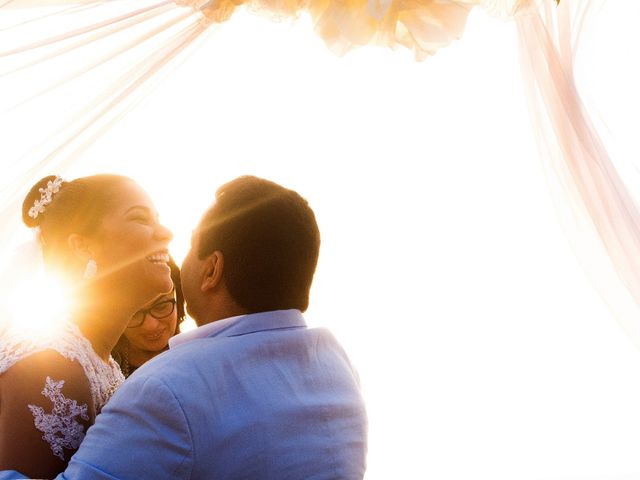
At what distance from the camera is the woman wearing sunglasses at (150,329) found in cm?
218

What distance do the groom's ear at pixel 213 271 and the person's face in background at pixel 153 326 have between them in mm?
941

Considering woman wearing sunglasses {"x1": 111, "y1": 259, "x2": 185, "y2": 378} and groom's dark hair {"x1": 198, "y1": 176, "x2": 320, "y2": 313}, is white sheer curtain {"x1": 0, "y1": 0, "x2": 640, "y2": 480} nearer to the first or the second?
woman wearing sunglasses {"x1": 111, "y1": 259, "x2": 185, "y2": 378}

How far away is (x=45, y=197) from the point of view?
1.60 m

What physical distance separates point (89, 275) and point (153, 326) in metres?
0.73

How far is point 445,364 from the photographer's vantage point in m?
2.30

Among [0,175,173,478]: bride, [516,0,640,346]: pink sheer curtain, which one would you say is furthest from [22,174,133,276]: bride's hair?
[516,0,640,346]: pink sheer curtain

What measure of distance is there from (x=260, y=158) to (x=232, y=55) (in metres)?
0.33

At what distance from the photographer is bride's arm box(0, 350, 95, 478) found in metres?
1.20

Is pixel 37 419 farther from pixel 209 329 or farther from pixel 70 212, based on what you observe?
pixel 70 212

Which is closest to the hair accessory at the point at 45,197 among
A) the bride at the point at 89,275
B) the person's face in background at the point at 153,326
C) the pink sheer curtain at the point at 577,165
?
the bride at the point at 89,275

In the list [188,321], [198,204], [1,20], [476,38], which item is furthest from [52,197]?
[476,38]

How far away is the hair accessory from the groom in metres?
0.48

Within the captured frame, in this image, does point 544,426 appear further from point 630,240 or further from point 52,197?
point 52,197

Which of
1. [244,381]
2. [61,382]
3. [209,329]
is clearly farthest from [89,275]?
[244,381]
